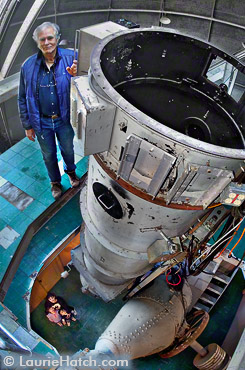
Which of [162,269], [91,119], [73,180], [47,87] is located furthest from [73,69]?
[162,269]

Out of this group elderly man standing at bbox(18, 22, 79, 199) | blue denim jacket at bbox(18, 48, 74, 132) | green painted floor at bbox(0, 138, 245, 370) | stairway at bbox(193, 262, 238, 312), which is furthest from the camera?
stairway at bbox(193, 262, 238, 312)

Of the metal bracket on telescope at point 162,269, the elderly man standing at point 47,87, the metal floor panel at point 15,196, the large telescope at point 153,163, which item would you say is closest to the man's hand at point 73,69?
the elderly man standing at point 47,87

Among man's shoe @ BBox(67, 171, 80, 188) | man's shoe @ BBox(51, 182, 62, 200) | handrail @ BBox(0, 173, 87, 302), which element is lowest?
handrail @ BBox(0, 173, 87, 302)

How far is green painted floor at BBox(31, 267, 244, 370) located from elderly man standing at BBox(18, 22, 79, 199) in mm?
4041

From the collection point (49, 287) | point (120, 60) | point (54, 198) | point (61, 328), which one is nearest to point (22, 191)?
point (54, 198)

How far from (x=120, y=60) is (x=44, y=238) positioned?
4532 mm

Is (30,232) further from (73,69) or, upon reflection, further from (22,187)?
(73,69)

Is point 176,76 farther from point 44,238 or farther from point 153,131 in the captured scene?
point 44,238

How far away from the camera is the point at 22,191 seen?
6832 mm

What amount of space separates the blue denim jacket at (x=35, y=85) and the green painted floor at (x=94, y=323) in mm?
4459

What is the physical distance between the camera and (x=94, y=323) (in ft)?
23.0

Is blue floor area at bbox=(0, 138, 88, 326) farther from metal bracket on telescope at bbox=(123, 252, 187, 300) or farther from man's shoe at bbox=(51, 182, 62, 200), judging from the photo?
metal bracket on telescope at bbox=(123, 252, 187, 300)

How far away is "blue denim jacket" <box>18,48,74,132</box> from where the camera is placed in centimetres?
441

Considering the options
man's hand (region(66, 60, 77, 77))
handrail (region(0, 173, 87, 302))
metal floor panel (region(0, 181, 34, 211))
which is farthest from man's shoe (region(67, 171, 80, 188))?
man's hand (region(66, 60, 77, 77))
